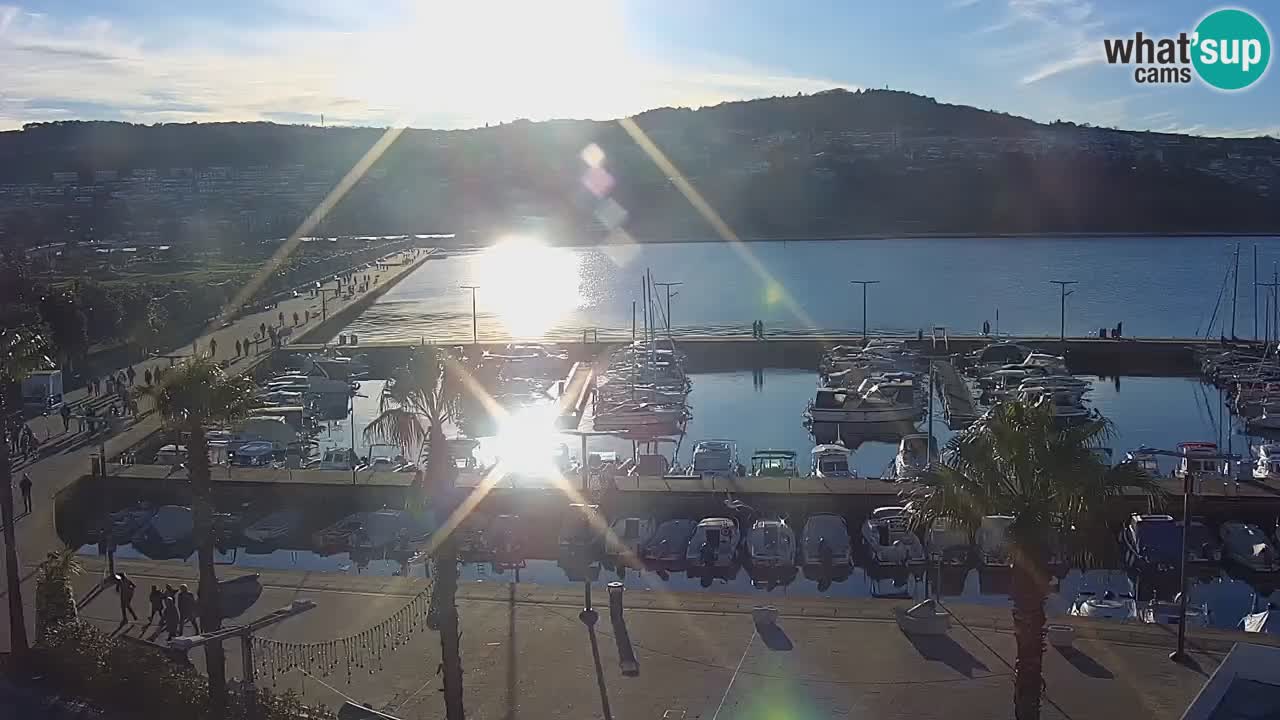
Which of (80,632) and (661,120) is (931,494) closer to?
(80,632)

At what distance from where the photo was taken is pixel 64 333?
3391 centimetres

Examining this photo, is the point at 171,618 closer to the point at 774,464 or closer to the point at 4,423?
the point at 4,423

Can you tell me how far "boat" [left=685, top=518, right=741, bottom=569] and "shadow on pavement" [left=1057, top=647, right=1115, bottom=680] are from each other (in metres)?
6.88

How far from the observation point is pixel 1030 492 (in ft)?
25.2

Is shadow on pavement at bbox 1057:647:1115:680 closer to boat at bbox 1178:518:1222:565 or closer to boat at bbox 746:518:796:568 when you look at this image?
boat at bbox 746:518:796:568

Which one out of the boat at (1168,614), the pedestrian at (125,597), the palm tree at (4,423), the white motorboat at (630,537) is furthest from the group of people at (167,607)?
the boat at (1168,614)

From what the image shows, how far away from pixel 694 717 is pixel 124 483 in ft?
47.9

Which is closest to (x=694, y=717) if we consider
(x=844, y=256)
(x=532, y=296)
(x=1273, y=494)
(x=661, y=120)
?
(x=1273, y=494)

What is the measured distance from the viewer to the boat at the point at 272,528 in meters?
19.9

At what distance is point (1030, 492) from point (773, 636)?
5380mm

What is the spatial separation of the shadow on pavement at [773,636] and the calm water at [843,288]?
36.7m

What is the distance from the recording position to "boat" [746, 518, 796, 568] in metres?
17.8

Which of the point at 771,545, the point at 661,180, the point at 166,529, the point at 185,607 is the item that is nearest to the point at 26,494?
the point at 166,529

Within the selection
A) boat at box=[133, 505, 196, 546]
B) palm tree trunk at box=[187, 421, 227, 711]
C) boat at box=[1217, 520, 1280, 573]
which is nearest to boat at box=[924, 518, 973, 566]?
boat at box=[1217, 520, 1280, 573]
